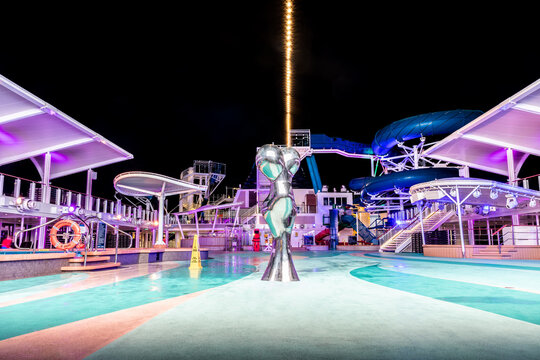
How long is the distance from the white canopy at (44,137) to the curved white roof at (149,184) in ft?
10.8

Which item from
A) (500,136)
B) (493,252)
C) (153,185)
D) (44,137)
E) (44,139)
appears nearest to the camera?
(493,252)

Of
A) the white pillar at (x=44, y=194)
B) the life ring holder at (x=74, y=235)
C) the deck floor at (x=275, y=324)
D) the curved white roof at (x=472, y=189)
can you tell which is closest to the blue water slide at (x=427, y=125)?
the curved white roof at (x=472, y=189)

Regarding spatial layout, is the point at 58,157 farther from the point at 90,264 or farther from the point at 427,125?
the point at 427,125

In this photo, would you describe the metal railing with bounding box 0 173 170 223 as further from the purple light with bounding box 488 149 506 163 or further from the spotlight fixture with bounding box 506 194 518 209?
the purple light with bounding box 488 149 506 163

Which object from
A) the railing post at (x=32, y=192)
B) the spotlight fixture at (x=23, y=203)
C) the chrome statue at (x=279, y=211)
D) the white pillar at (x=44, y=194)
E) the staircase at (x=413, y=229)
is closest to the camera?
the chrome statue at (x=279, y=211)

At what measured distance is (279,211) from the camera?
6.55 metres

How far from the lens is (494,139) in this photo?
1980 cm

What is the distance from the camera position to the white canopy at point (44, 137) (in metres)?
13.5

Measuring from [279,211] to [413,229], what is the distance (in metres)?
21.9

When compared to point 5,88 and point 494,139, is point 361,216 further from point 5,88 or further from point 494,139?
point 5,88

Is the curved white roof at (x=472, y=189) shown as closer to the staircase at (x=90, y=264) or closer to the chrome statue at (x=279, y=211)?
the chrome statue at (x=279, y=211)

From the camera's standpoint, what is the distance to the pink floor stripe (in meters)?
2.41

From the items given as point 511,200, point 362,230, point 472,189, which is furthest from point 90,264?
point 362,230

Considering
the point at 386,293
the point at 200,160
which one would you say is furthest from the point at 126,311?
the point at 200,160
